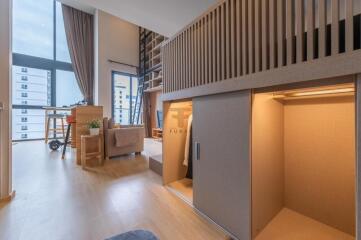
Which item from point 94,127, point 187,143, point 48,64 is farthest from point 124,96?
point 187,143

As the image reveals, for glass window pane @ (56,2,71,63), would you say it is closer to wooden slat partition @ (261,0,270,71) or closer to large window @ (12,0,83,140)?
large window @ (12,0,83,140)

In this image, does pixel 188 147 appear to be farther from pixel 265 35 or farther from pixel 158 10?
pixel 158 10

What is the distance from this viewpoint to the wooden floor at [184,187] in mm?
2355

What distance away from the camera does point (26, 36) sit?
5.95 meters

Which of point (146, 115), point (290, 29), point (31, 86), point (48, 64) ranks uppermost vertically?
point (48, 64)

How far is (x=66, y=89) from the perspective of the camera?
6.68m

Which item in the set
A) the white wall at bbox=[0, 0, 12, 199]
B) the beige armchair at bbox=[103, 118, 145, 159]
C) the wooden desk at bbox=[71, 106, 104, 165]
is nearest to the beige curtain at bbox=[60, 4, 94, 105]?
the wooden desk at bbox=[71, 106, 104, 165]

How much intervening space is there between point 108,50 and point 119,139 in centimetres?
437

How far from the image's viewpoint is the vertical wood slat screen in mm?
1076

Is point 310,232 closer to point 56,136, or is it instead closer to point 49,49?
point 56,136

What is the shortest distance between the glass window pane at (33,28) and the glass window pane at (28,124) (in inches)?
78.4

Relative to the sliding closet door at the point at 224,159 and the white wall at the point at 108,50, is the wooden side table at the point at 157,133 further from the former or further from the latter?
the sliding closet door at the point at 224,159

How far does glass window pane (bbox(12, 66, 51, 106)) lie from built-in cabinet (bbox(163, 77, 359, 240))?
6654mm

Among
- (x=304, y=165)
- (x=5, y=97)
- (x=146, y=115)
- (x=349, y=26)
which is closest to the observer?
(x=349, y=26)
